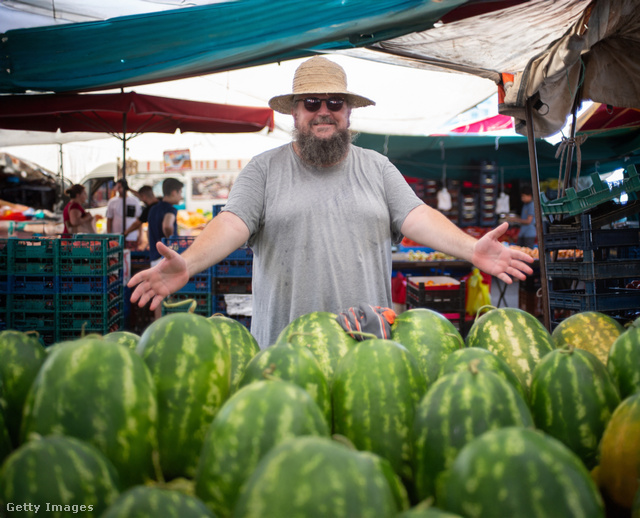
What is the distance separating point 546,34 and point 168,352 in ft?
14.1

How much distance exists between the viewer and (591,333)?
1612mm

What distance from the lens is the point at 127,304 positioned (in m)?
7.21

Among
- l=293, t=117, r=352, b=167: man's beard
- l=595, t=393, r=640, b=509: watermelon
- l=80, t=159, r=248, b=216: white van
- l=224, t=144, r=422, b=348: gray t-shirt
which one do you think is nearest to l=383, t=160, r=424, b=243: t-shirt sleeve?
l=224, t=144, r=422, b=348: gray t-shirt

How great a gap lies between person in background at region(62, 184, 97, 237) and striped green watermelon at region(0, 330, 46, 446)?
25.8 feet

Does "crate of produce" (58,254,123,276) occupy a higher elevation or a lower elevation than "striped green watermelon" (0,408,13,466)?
higher

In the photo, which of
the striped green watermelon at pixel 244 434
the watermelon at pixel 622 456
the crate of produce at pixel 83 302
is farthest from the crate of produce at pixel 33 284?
the watermelon at pixel 622 456

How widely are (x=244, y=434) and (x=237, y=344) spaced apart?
2.09ft

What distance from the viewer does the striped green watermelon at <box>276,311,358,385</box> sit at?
1346mm

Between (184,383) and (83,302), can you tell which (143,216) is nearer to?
(83,302)

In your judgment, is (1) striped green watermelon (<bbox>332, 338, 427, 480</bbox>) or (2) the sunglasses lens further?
(2) the sunglasses lens

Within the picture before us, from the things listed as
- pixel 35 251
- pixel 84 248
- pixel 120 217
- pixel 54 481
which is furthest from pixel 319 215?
pixel 120 217

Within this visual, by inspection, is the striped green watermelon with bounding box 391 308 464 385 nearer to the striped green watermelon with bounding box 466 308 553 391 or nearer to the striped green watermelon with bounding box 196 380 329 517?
the striped green watermelon with bounding box 466 308 553 391

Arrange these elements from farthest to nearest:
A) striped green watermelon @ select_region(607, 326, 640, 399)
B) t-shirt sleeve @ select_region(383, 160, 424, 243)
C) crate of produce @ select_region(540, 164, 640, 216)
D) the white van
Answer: the white van, crate of produce @ select_region(540, 164, 640, 216), t-shirt sleeve @ select_region(383, 160, 424, 243), striped green watermelon @ select_region(607, 326, 640, 399)

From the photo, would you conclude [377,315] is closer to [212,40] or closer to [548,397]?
[548,397]
